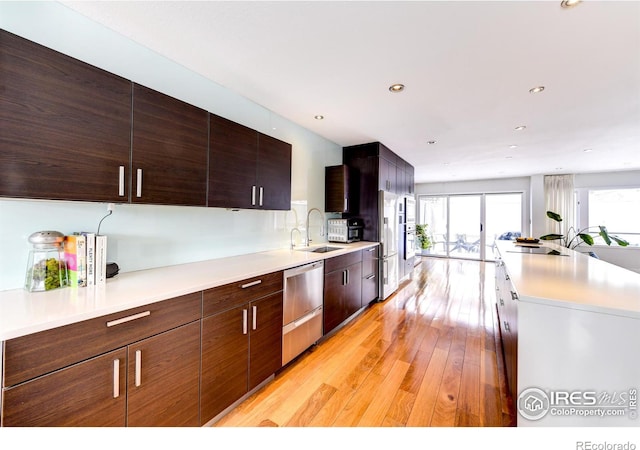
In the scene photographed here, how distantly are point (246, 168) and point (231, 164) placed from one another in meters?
0.15

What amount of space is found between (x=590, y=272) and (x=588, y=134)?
8.95 feet

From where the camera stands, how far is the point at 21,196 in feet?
3.55

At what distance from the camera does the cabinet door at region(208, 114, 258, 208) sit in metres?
1.84

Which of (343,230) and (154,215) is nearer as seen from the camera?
(154,215)

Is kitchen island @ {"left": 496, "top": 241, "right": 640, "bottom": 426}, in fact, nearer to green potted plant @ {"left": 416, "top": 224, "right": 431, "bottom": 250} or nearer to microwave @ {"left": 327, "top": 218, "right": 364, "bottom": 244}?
microwave @ {"left": 327, "top": 218, "right": 364, "bottom": 244}

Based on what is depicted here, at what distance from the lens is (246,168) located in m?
2.09

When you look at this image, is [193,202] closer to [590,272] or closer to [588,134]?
Result: [590,272]

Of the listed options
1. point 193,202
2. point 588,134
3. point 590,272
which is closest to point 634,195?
point 588,134

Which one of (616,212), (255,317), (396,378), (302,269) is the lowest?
(396,378)

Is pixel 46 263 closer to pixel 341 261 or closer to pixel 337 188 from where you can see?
pixel 341 261

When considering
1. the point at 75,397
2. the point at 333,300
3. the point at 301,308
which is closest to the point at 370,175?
the point at 333,300

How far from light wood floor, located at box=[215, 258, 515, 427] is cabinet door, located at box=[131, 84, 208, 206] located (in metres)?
1.46
